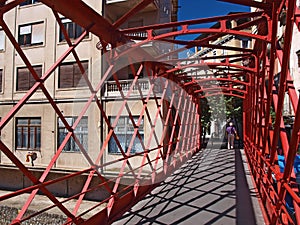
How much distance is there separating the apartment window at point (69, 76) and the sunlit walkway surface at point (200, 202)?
7409 millimetres

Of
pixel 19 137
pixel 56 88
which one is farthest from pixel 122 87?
pixel 19 137

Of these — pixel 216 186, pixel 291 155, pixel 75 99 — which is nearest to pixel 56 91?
pixel 75 99

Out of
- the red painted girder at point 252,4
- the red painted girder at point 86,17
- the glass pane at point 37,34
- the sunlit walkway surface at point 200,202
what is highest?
the glass pane at point 37,34

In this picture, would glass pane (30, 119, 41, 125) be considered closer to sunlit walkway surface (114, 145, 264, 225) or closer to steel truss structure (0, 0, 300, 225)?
steel truss structure (0, 0, 300, 225)

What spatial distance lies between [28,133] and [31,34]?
4.26 meters

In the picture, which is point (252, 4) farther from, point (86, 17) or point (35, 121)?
point (35, 121)

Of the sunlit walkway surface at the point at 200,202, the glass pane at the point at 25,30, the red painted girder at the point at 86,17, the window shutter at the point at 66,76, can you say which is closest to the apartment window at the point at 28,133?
the window shutter at the point at 66,76

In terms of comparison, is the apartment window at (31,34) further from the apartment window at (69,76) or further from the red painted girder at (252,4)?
the red painted girder at (252,4)

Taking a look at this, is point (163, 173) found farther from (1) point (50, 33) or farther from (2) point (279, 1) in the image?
(1) point (50, 33)

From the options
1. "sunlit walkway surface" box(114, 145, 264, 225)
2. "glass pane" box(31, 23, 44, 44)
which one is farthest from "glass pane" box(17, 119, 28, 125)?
"sunlit walkway surface" box(114, 145, 264, 225)

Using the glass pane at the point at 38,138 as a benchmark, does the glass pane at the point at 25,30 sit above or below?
above

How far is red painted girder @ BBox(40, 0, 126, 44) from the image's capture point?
229 centimetres

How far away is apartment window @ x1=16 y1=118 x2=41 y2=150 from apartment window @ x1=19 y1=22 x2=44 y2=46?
333 centimetres

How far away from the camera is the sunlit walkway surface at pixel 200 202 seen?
2.86m
